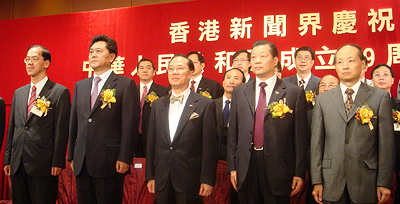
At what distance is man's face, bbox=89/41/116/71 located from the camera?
2.76m

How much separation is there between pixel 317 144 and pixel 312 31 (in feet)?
9.61

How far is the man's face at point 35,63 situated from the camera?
3088mm

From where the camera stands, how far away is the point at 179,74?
2643 mm

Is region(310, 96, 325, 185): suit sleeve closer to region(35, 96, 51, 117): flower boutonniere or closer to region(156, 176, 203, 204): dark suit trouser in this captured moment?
region(156, 176, 203, 204): dark suit trouser

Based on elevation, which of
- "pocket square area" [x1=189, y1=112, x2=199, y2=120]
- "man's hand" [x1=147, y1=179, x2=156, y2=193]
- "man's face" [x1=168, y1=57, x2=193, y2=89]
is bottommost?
"man's hand" [x1=147, y1=179, x2=156, y2=193]

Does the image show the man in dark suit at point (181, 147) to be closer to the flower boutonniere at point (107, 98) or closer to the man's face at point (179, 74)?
the man's face at point (179, 74)

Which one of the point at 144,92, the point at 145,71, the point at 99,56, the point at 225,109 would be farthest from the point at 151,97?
the point at 99,56

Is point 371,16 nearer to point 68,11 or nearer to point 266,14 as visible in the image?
point 266,14

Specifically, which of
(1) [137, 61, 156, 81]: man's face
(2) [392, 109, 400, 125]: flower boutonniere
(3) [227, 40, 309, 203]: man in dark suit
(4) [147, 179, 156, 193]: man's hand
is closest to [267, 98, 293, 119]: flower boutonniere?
(3) [227, 40, 309, 203]: man in dark suit

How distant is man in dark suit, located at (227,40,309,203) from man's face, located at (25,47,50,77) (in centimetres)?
184

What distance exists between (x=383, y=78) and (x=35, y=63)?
143 inches

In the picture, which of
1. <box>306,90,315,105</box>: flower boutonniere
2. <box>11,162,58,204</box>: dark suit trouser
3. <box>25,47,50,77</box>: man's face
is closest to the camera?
<box>11,162,58,204</box>: dark suit trouser

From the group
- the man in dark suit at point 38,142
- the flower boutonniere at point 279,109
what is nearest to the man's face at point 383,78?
the flower boutonniere at point 279,109

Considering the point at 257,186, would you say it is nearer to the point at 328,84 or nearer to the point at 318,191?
the point at 318,191
